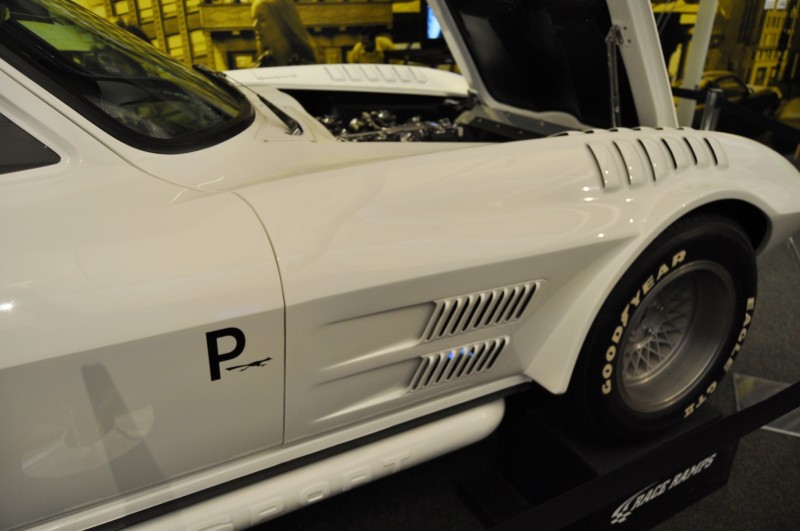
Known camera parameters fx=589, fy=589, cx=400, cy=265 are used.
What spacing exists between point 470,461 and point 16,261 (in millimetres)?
1301

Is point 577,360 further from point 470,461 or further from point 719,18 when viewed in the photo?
point 719,18

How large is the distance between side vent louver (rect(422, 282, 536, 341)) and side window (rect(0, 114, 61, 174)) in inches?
28.6

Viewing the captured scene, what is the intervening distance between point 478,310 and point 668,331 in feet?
2.41

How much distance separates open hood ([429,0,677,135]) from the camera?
160cm

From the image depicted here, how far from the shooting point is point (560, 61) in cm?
193

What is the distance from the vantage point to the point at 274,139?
1329 millimetres

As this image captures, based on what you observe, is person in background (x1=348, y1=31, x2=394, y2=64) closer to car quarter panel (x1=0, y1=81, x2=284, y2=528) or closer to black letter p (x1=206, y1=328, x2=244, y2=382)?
car quarter panel (x1=0, y1=81, x2=284, y2=528)

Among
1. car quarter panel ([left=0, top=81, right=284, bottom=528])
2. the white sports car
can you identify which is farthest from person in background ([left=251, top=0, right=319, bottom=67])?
car quarter panel ([left=0, top=81, right=284, bottom=528])

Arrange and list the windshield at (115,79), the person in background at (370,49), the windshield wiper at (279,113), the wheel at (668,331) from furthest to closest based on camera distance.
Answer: the person in background at (370,49), the windshield wiper at (279,113), the wheel at (668,331), the windshield at (115,79)

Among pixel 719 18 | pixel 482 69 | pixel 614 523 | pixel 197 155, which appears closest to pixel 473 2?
pixel 482 69

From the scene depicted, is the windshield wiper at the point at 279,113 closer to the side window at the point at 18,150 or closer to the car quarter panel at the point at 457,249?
the car quarter panel at the point at 457,249

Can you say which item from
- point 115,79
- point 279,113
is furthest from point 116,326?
point 279,113

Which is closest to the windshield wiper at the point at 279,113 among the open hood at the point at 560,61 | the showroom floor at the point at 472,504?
the open hood at the point at 560,61

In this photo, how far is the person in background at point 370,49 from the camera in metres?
4.79
